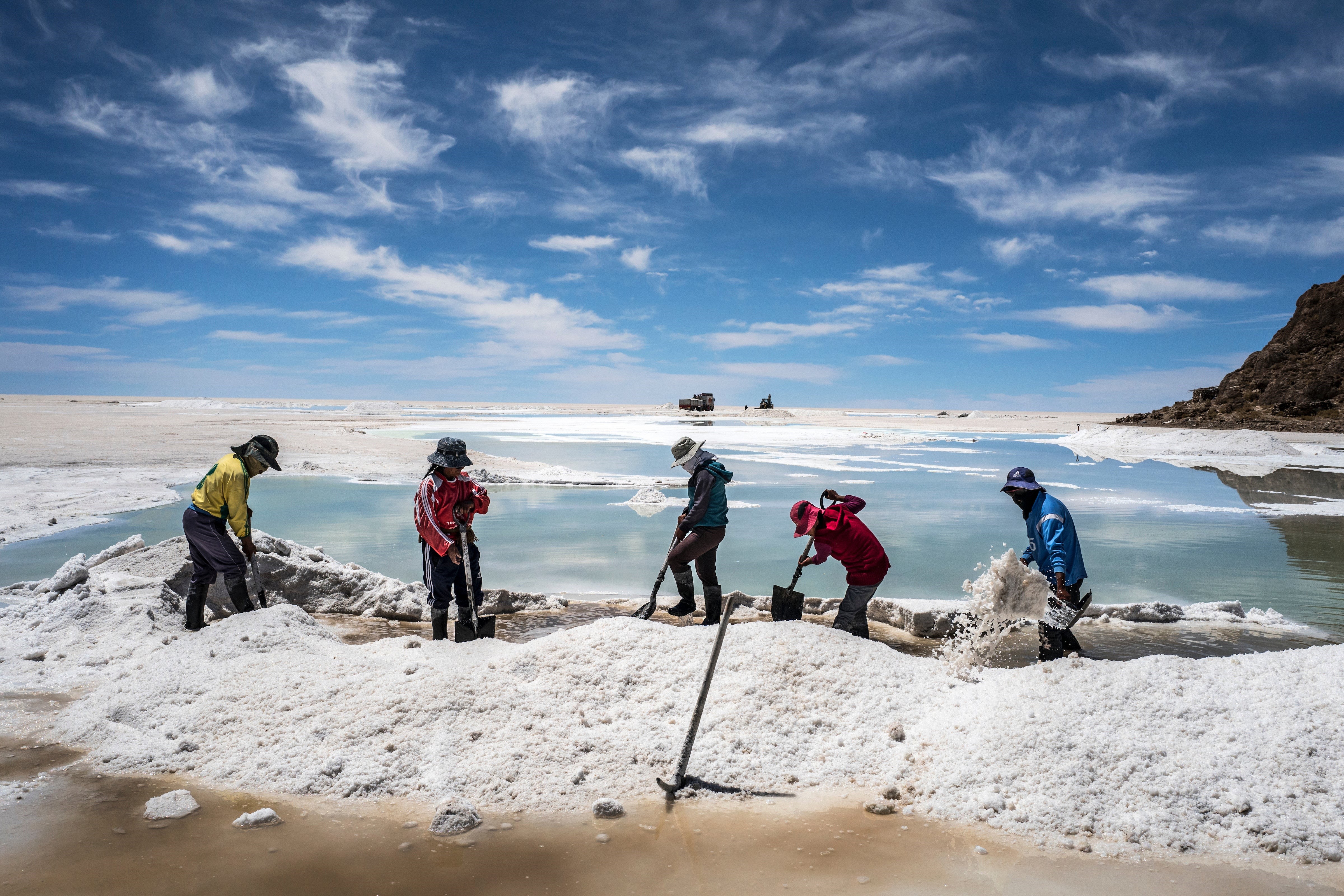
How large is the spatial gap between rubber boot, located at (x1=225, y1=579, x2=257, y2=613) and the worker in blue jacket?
16.9 feet

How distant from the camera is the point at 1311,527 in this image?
12094 millimetres

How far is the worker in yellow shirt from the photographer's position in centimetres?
522

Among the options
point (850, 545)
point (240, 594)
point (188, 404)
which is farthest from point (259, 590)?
point (188, 404)

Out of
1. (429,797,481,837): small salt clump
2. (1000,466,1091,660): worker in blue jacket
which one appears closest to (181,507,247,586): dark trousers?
(429,797,481,837): small salt clump

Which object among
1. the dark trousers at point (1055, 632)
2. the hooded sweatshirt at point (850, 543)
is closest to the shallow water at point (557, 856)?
the dark trousers at point (1055, 632)

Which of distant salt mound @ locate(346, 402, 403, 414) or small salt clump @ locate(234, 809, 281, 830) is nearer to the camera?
small salt clump @ locate(234, 809, 281, 830)

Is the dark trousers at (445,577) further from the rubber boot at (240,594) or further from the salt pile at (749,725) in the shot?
the rubber boot at (240,594)

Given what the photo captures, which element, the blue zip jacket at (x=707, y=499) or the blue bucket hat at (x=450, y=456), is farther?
the blue zip jacket at (x=707, y=499)

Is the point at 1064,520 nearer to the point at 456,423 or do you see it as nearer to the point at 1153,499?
the point at 1153,499

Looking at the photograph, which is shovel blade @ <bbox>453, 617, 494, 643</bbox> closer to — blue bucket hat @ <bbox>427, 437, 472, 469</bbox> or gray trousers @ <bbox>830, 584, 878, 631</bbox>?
blue bucket hat @ <bbox>427, 437, 472, 469</bbox>

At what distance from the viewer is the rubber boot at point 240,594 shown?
5.37 metres

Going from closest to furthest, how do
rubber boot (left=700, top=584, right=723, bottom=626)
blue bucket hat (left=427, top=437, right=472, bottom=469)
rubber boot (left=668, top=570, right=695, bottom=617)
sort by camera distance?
blue bucket hat (left=427, top=437, right=472, bottom=469) < rubber boot (left=700, top=584, right=723, bottom=626) < rubber boot (left=668, top=570, right=695, bottom=617)

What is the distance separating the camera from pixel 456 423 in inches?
1908

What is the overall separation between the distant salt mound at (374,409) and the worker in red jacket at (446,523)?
61327 millimetres
